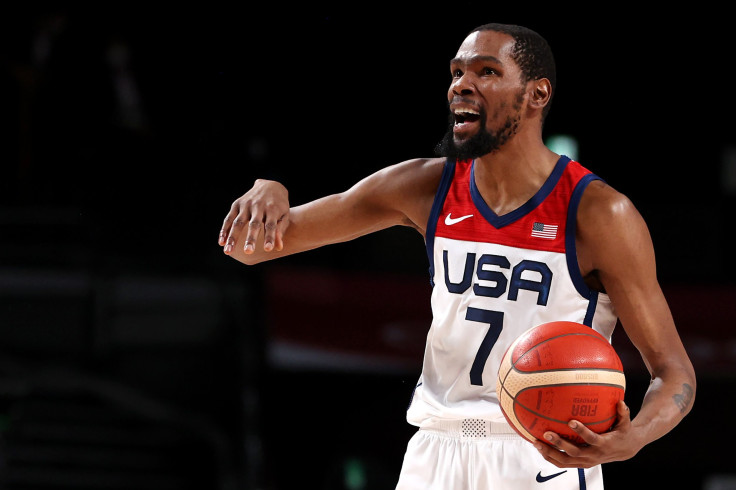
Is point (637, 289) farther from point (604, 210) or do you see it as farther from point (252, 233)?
point (252, 233)

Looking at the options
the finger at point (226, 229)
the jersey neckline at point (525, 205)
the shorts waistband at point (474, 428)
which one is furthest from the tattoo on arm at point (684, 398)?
the finger at point (226, 229)

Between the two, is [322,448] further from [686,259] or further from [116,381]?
[686,259]

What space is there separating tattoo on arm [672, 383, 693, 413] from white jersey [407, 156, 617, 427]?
0.32 metres

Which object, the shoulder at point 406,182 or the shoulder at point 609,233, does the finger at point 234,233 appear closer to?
the shoulder at point 406,182

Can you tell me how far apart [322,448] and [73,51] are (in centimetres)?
379

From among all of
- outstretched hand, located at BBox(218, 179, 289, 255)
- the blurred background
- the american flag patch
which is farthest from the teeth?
the blurred background

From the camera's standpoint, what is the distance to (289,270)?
687cm

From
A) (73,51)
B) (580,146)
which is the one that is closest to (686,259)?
(580,146)

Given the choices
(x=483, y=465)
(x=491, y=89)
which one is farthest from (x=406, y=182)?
(x=483, y=465)

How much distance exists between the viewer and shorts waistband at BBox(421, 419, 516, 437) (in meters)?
2.88

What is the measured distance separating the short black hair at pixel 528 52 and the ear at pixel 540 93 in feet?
0.05

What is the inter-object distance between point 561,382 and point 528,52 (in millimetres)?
1063

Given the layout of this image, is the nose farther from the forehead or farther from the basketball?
the basketball

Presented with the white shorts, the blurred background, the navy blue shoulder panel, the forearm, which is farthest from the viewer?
the blurred background
